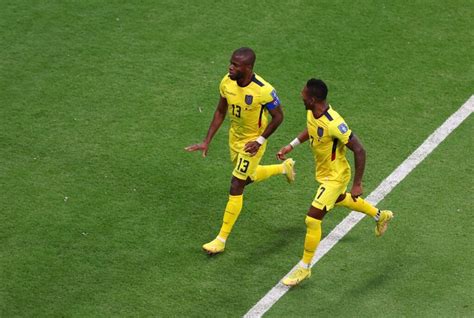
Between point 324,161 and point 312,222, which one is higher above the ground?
point 324,161

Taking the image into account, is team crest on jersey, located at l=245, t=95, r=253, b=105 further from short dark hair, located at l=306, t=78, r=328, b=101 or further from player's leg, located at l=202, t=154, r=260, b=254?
short dark hair, located at l=306, t=78, r=328, b=101

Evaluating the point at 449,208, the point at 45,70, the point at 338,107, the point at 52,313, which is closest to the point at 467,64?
the point at 338,107

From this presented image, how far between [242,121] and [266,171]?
1.07 m

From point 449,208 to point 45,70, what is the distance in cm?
618

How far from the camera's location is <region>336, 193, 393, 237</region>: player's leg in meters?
12.2

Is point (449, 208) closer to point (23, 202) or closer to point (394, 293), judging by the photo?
point (394, 293)

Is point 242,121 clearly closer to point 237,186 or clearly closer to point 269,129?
point 269,129

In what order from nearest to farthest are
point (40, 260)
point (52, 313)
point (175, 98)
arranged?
point (52, 313) < point (40, 260) < point (175, 98)

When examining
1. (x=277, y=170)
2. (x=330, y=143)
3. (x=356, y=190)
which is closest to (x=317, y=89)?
(x=330, y=143)

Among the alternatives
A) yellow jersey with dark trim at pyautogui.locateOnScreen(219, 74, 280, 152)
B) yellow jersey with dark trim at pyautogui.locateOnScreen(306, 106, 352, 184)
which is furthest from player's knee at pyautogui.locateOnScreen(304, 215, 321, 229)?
yellow jersey with dark trim at pyautogui.locateOnScreen(219, 74, 280, 152)

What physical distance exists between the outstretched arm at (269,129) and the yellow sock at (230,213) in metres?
0.64

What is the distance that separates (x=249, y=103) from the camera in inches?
474

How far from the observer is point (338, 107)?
1482 cm

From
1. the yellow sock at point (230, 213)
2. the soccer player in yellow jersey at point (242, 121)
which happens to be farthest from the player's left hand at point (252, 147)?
the yellow sock at point (230, 213)
